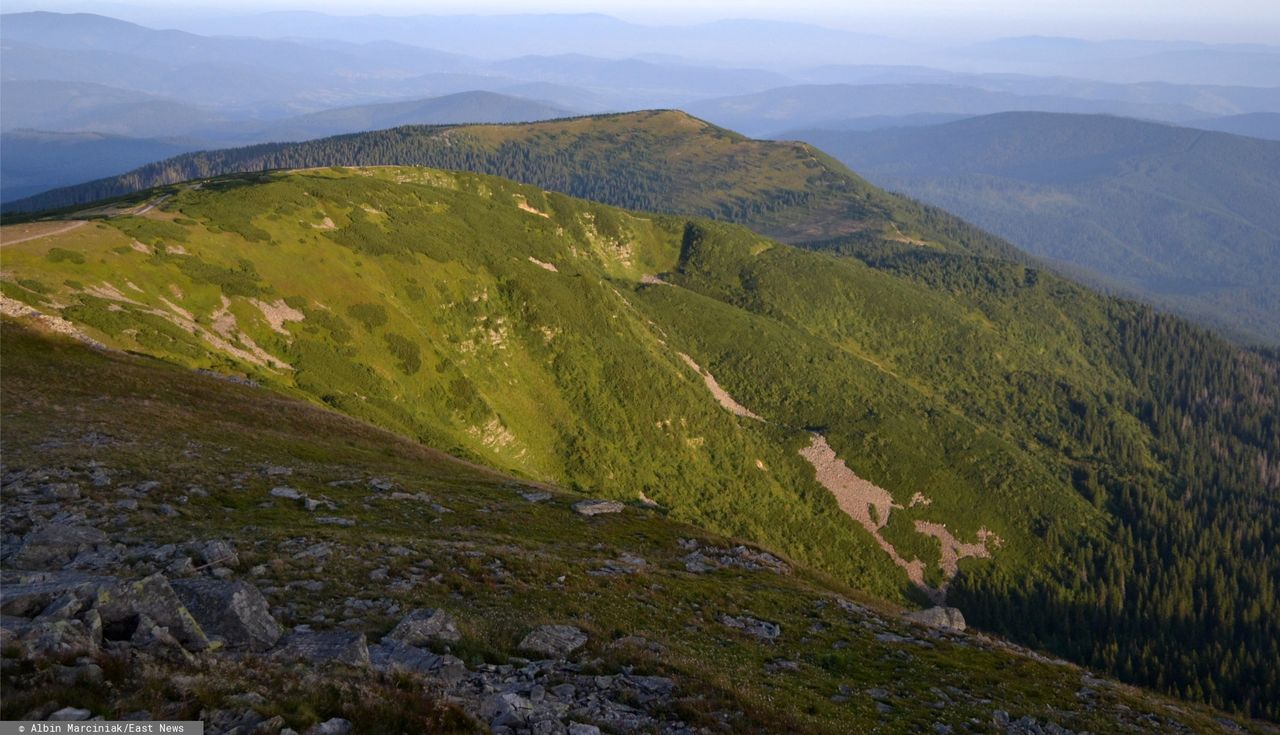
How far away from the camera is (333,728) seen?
14.1m

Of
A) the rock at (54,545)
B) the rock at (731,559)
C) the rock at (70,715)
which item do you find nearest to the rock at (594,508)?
the rock at (731,559)

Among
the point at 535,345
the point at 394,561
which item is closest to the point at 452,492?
the point at 394,561

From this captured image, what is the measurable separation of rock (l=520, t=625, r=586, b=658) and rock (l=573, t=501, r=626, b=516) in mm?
25804

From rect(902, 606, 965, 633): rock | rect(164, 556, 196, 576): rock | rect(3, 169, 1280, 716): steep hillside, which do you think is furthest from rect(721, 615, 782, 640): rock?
rect(3, 169, 1280, 716): steep hillside

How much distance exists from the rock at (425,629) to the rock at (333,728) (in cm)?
719

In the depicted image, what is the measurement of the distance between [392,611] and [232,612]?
5.40 metres

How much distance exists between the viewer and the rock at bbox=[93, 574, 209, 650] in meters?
16.5

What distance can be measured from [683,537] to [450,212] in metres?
120

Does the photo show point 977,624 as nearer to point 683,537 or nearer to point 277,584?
point 683,537

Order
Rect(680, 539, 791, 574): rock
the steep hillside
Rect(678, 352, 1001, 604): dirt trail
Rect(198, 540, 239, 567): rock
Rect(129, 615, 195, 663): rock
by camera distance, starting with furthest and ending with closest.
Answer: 1. Rect(678, 352, 1001, 604): dirt trail
2. the steep hillside
3. Rect(680, 539, 791, 574): rock
4. Rect(198, 540, 239, 567): rock
5. Rect(129, 615, 195, 663): rock

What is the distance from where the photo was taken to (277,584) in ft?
80.7

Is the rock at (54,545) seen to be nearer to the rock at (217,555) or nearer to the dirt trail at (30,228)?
the rock at (217,555)

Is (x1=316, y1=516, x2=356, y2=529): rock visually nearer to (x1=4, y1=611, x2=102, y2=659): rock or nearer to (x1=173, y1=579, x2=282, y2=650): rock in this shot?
(x1=173, y1=579, x2=282, y2=650): rock

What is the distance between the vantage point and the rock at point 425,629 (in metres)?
21.8
